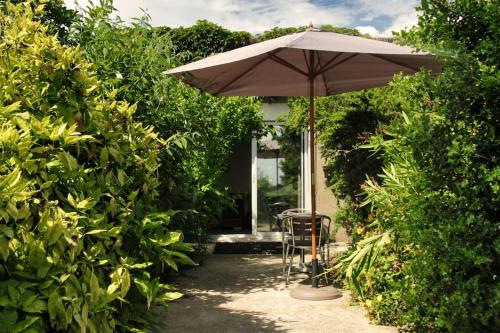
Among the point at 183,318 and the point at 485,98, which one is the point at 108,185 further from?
the point at 183,318

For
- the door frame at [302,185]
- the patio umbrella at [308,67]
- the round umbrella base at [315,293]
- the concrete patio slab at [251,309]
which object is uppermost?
the patio umbrella at [308,67]

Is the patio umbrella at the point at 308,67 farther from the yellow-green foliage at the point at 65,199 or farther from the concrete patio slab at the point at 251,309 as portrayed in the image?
the yellow-green foliage at the point at 65,199

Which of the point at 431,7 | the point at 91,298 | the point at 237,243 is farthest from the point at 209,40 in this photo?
the point at 91,298

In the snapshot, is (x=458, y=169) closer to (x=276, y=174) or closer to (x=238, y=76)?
(x=238, y=76)

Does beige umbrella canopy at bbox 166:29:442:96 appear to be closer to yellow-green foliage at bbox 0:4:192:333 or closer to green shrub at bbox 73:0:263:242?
green shrub at bbox 73:0:263:242

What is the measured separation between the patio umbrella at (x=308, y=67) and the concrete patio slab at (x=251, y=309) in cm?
61

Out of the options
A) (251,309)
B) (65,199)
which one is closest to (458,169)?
(65,199)

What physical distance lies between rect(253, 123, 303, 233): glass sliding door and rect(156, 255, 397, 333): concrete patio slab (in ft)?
10.3

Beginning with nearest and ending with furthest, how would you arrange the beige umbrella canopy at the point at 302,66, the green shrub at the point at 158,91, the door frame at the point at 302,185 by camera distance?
the beige umbrella canopy at the point at 302,66 → the green shrub at the point at 158,91 → the door frame at the point at 302,185

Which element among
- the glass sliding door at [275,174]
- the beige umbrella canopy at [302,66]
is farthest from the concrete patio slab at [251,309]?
the glass sliding door at [275,174]

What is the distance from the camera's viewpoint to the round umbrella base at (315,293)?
18.7ft

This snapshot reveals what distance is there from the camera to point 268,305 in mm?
5512

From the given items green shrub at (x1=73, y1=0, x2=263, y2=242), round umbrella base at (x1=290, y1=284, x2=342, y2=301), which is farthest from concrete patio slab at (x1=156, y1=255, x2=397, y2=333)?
green shrub at (x1=73, y1=0, x2=263, y2=242)

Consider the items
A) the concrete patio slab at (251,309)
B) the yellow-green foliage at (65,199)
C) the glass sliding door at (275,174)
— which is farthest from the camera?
the glass sliding door at (275,174)
